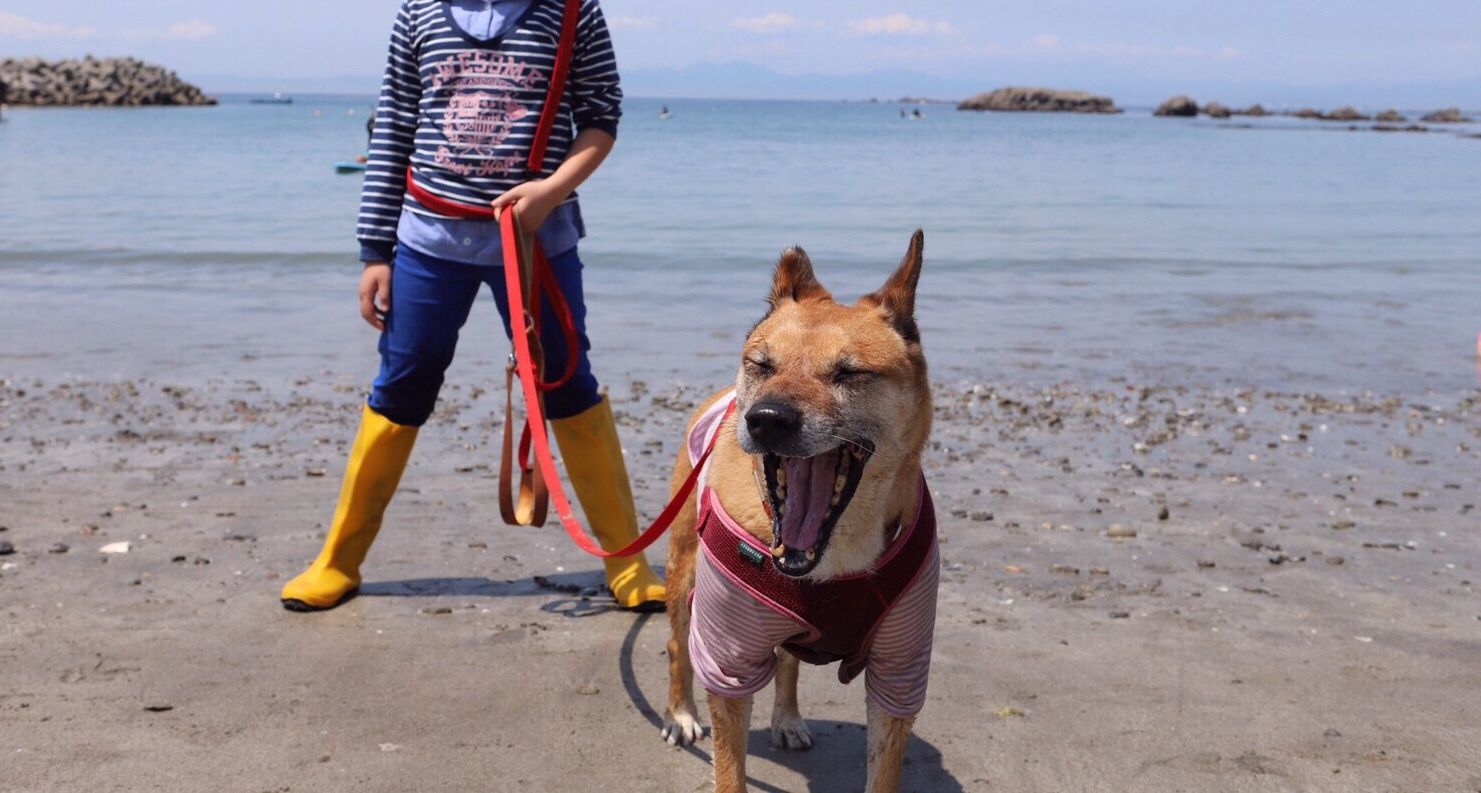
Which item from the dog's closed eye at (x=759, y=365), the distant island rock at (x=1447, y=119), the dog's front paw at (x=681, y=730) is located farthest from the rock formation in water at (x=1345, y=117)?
the dog's closed eye at (x=759, y=365)

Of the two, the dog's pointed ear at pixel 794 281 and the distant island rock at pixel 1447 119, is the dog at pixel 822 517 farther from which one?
the distant island rock at pixel 1447 119

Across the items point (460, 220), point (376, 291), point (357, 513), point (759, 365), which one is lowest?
point (357, 513)

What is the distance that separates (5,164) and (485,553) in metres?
37.4

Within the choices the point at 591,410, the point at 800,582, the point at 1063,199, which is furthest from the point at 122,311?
the point at 1063,199

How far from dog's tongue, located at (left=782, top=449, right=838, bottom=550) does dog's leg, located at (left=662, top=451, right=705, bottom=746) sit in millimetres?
969

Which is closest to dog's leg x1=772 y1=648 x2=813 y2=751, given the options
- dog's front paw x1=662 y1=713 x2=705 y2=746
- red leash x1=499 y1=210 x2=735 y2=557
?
dog's front paw x1=662 y1=713 x2=705 y2=746

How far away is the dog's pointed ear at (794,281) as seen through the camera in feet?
11.7

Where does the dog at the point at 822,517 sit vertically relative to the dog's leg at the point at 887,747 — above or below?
above

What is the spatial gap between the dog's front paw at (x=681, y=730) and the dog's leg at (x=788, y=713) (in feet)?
0.85

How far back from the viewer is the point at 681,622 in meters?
4.32

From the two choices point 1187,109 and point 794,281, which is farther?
point 1187,109

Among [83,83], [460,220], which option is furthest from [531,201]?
[83,83]

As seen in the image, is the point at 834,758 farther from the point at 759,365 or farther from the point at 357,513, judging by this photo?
the point at 357,513

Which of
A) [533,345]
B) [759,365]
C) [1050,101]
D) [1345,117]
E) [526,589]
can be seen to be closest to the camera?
[759,365]
